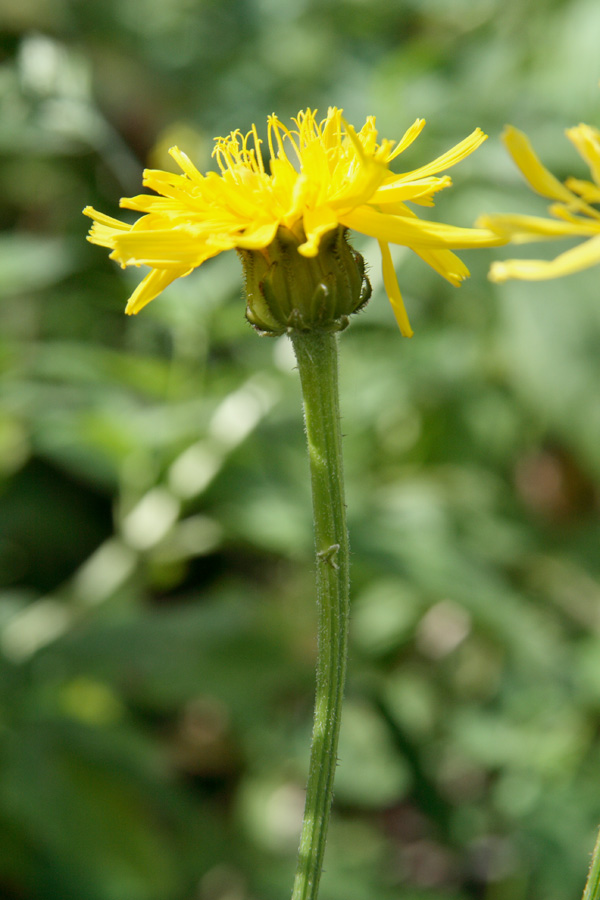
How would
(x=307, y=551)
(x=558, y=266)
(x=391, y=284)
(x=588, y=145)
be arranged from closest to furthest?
(x=558, y=266) < (x=588, y=145) < (x=391, y=284) < (x=307, y=551)

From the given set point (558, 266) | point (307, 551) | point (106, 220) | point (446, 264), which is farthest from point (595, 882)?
point (307, 551)

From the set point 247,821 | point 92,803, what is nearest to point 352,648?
point 247,821

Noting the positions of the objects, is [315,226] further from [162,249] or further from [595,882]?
[595,882]

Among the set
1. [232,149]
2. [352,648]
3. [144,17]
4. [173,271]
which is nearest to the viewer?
[173,271]

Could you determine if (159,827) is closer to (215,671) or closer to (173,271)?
(215,671)

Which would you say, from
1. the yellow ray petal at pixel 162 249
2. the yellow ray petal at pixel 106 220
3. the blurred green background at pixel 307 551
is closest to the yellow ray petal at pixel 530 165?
the yellow ray petal at pixel 162 249

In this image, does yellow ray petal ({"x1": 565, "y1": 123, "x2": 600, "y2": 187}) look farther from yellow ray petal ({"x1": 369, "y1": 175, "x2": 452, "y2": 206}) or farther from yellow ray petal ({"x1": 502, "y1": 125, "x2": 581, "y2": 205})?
yellow ray petal ({"x1": 369, "y1": 175, "x2": 452, "y2": 206})

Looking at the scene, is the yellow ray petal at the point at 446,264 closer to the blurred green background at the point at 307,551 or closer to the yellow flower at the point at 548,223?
the yellow flower at the point at 548,223
